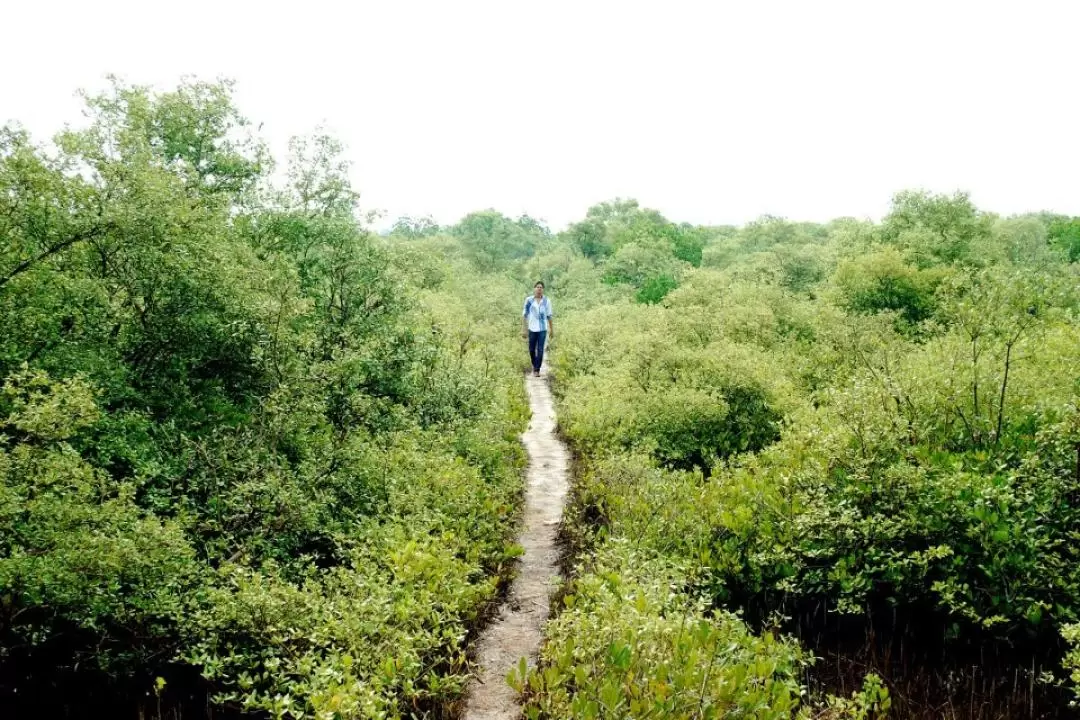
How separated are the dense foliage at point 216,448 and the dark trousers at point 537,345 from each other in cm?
1043

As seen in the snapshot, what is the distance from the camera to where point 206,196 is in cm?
1075

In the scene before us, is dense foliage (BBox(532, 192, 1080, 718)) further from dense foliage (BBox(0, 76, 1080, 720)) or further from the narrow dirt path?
the narrow dirt path

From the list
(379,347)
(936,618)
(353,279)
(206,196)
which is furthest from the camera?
(353,279)

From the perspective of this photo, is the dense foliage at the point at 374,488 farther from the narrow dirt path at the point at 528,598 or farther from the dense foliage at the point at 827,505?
the narrow dirt path at the point at 528,598

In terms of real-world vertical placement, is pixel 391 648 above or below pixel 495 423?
below

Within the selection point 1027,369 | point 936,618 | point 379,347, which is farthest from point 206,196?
point 1027,369

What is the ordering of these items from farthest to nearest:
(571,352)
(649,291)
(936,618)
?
(649,291) → (571,352) → (936,618)

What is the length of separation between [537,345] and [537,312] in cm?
240

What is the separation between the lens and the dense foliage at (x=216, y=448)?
6656mm

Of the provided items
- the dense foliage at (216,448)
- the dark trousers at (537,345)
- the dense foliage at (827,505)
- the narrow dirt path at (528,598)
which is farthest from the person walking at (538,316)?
the dense foliage at (216,448)

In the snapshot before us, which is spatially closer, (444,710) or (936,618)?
(444,710)

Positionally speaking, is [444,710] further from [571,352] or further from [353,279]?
[571,352]

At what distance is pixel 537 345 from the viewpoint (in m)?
24.1

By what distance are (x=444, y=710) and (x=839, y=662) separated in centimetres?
502
